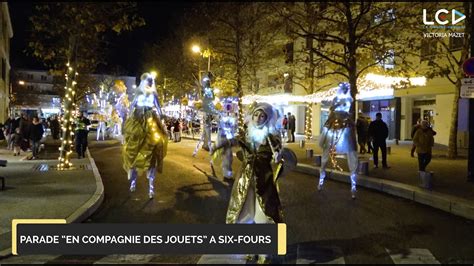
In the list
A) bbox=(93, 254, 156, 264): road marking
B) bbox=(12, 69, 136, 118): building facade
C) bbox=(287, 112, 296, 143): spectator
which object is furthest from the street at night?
bbox=(12, 69, 136, 118): building facade

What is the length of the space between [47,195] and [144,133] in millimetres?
2328

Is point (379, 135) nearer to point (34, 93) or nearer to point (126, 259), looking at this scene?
point (126, 259)

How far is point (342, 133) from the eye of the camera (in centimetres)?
1034

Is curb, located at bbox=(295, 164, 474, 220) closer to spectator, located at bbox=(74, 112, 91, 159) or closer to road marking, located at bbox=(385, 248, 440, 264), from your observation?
road marking, located at bbox=(385, 248, 440, 264)

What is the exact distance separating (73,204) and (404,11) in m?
12.7

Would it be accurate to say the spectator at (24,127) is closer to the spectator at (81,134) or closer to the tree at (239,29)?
the spectator at (81,134)

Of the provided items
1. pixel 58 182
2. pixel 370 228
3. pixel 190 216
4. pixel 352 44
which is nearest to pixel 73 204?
pixel 190 216

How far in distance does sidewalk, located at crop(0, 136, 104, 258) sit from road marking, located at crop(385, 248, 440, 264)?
4795mm

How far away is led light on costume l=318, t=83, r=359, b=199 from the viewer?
10.2 m

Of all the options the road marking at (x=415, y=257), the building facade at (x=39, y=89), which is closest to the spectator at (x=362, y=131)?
the road marking at (x=415, y=257)

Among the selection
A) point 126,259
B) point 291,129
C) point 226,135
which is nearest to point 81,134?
point 226,135

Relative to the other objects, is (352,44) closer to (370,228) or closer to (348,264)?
(370,228)

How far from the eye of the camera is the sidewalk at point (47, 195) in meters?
7.75

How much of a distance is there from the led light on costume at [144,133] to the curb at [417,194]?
533cm
